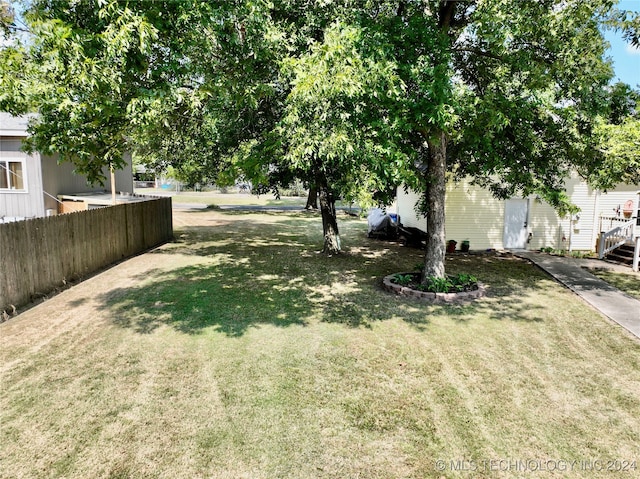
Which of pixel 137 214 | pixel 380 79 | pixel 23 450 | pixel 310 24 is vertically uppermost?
pixel 310 24

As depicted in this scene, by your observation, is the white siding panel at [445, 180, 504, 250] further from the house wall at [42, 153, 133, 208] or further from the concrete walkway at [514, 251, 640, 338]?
the house wall at [42, 153, 133, 208]

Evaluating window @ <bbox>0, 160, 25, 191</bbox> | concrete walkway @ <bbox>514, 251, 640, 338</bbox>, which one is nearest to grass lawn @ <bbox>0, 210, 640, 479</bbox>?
concrete walkway @ <bbox>514, 251, 640, 338</bbox>

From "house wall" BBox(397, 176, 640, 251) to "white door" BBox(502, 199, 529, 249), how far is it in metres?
0.13

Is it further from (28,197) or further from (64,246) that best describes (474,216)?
(28,197)

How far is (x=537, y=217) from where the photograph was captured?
15.6 meters

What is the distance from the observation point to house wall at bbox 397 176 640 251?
15.4 metres

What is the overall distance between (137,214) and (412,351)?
10906 millimetres

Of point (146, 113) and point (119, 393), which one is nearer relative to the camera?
point (119, 393)

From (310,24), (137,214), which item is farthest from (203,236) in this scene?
(310,24)

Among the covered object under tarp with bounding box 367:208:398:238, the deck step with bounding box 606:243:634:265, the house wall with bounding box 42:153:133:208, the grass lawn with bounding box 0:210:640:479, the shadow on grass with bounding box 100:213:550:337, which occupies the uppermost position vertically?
the house wall with bounding box 42:153:133:208

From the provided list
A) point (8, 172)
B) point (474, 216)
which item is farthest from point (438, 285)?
point (8, 172)

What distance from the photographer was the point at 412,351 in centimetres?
627

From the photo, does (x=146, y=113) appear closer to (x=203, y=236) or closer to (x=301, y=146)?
(x=301, y=146)

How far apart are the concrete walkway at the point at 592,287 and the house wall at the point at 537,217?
1.14 meters
